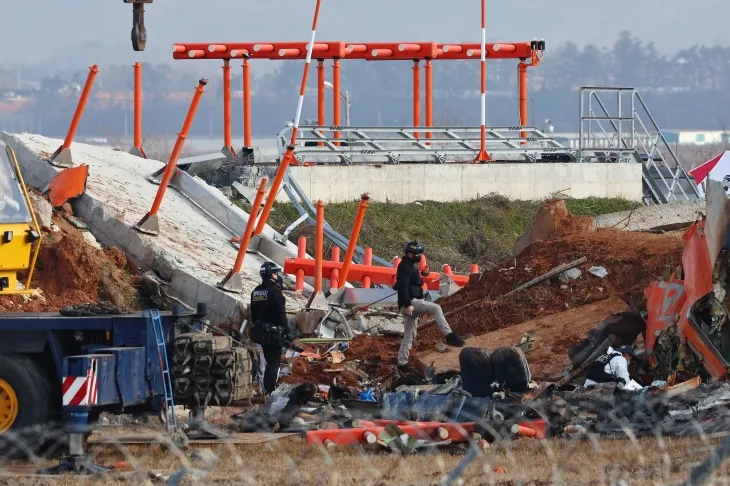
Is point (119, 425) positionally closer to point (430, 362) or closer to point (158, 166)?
point (430, 362)

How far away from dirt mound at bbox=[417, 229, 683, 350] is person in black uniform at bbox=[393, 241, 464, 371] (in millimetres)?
949

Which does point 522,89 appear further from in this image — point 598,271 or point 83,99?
point 598,271

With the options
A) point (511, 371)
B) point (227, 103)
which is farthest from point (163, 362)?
point (227, 103)

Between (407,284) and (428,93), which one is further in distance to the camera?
(428,93)

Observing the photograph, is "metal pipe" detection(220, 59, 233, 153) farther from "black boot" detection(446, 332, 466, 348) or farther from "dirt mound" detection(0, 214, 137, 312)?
"black boot" detection(446, 332, 466, 348)

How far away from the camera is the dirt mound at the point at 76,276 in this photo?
1991cm

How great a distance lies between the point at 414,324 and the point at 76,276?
4.77m

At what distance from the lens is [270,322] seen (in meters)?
17.1

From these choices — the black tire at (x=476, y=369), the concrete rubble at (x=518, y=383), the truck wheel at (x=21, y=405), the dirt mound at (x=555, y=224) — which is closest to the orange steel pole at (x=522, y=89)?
the dirt mound at (x=555, y=224)

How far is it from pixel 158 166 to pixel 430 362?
32.8ft

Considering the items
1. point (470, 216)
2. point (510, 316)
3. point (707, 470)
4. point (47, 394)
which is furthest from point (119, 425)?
point (470, 216)

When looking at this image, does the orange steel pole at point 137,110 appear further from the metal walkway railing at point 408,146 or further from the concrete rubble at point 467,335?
the metal walkway railing at point 408,146

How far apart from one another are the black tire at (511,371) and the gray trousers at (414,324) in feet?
8.70

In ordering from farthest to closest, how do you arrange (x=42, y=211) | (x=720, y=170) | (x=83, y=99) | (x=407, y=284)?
(x=83, y=99)
(x=42, y=211)
(x=407, y=284)
(x=720, y=170)
